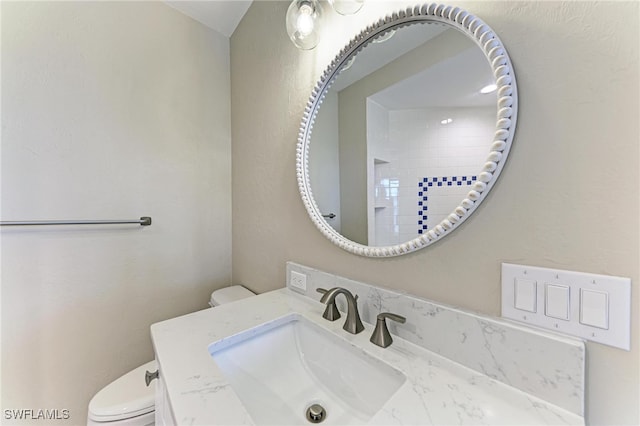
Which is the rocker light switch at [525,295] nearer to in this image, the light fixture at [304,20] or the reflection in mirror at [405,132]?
the reflection in mirror at [405,132]

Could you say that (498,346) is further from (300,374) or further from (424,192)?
(300,374)

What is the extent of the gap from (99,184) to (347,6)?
1.22m

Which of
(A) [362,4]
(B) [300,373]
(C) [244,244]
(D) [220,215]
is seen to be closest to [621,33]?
(A) [362,4]

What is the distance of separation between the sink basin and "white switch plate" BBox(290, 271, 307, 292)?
0.16 meters

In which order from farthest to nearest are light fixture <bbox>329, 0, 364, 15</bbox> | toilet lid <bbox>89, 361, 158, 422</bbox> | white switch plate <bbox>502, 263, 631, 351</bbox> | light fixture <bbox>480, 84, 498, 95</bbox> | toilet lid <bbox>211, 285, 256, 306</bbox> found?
toilet lid <bbox>211, 285, 256, 306</bbox> < toilet lid <bbox>89, 361, 158, 422</bbox> < light fixture <bbox>329, 0, 364, 15</bbox> < light fixture <bbox>480, 84, 498, 95</bbox> < white switch plate <bbox>502, 263, 631, 351</bbox>

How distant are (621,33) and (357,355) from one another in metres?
0.78

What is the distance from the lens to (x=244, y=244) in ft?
4.58

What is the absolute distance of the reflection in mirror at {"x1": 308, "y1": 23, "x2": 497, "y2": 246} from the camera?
56 cm

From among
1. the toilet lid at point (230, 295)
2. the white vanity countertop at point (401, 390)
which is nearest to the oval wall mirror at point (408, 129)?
the white vanity countertop at point (401, 390)

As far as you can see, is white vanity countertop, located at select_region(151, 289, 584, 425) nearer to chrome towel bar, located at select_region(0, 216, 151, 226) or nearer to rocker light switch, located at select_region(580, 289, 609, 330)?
rocker light switch, located at select_region(580, 289, 609, 330)

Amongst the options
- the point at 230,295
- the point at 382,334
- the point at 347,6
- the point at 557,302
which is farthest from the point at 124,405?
the point at 347,6

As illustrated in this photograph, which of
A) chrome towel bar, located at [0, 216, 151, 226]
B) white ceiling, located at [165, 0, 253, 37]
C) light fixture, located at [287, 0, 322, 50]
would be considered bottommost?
chrome towel bar, located at [0, 216, 151, 226]

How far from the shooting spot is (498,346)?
50 centimetres

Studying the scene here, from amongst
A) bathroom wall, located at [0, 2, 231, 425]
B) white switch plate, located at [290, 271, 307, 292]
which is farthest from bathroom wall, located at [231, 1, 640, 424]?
bathroom wall, located at [0, 2, 231, 425]
